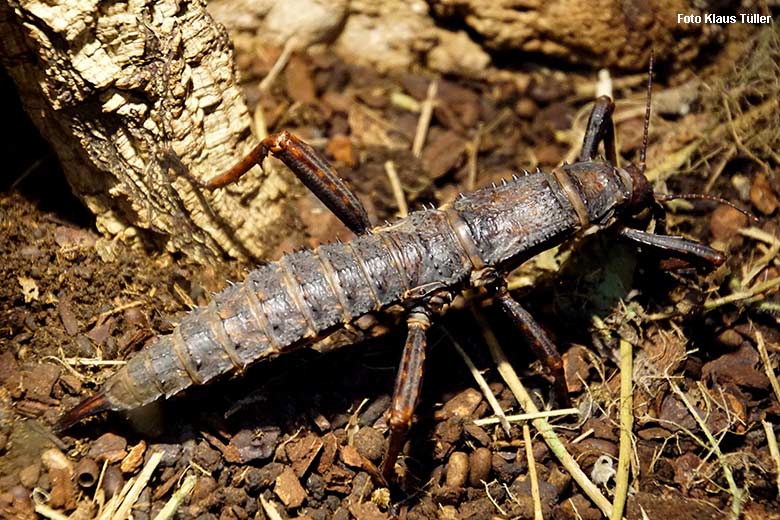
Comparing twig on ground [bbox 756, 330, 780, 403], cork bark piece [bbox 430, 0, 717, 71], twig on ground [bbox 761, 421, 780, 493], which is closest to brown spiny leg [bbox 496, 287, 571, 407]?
twig on ground [bbox 761, 421, 780, 493]

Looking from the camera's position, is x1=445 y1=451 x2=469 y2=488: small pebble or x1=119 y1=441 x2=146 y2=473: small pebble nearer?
x1=119 y1=441 x2=146 y2=473: small pebble

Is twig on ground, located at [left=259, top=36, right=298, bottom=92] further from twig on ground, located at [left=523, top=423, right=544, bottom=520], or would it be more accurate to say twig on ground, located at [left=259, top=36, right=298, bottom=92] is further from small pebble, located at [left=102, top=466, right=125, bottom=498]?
twig on ground, located at [left=523, top=423, right=544, bottom=520]

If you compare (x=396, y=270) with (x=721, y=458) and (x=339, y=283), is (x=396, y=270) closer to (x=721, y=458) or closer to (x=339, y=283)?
(x=339, y=283)

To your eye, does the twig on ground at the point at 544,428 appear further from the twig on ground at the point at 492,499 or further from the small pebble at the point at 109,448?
the small pebble at the point at 109,448

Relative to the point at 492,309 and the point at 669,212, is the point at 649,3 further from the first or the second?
the point at 492,309

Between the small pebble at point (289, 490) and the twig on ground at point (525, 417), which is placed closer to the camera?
the small pebble at point (289, 490)

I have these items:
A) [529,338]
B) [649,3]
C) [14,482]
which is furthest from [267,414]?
[649,3]

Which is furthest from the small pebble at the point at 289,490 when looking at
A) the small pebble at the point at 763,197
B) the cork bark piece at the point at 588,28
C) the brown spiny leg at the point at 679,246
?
the cork bark piece at the point at 588,28
